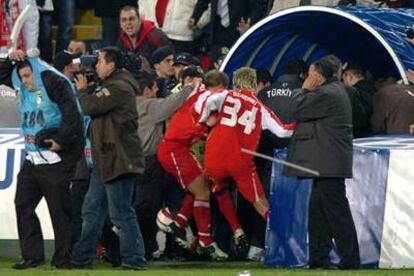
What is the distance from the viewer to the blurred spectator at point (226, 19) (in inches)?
1045

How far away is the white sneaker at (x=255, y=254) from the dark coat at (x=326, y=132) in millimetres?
1631

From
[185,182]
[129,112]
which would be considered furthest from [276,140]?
[129,112]

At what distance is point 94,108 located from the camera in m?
19.6

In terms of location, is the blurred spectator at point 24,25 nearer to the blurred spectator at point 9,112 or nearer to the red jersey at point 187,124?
the blurred spectator at point 9,112

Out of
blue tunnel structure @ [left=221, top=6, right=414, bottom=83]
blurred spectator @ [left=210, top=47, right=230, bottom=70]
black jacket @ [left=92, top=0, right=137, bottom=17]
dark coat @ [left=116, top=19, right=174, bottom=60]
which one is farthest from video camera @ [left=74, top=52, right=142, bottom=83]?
black jacket @ [left=92, top=0, right=137, bottom=17]

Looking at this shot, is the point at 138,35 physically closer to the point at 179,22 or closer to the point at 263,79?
the point at 179,22

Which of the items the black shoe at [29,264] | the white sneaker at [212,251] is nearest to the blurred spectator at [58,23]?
the white sneaker at [212,251]

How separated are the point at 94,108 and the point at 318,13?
19.2ft

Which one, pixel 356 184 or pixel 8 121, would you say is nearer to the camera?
pixel 356 184

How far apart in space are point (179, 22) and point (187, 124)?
220 inches

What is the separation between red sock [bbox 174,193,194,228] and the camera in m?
21.6

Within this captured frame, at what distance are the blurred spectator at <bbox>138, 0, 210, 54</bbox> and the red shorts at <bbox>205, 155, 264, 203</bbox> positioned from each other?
5612 millimetres

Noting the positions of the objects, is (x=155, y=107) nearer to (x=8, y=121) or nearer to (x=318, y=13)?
(x=8, y=121)

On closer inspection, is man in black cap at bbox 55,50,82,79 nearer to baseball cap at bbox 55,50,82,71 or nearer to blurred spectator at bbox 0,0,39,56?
baseball cap at bbox 55,50,82,71
